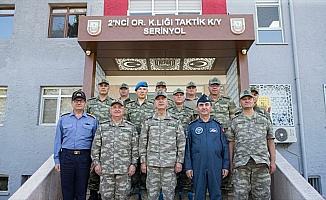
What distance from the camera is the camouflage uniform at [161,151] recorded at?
13.0 ft

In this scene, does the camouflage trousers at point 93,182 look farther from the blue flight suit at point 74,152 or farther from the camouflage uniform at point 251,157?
the camouflage uniform at point 251,157

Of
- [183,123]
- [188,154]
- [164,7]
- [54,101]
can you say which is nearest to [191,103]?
[183,123]

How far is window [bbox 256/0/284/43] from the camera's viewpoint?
8.94m

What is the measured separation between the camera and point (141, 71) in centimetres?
834

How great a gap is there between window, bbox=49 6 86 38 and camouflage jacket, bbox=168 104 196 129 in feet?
17.9

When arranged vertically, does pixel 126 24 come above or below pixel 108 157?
above

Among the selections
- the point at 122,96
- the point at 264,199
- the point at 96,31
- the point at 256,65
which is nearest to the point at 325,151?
the point at 256,65

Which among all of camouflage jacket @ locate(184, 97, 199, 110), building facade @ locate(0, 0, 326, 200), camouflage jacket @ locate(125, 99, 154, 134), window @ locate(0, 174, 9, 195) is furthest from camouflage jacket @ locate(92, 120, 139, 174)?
window @ locate(0, 174, 9, 195)

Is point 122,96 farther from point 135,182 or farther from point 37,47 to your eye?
point 37,47

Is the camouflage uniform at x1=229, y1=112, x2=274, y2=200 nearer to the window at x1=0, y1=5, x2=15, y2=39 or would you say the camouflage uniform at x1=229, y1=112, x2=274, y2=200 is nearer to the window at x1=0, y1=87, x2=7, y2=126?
the window at x1=0, y1=87, x2=7, y2=126

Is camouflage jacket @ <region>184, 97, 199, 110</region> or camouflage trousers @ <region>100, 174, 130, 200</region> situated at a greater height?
camouflage jacket @ <region>184, 97, 199, 110</region>

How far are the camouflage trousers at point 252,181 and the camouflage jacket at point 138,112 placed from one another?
4.94ft

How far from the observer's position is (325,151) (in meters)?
8.10

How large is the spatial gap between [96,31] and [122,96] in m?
1.74
